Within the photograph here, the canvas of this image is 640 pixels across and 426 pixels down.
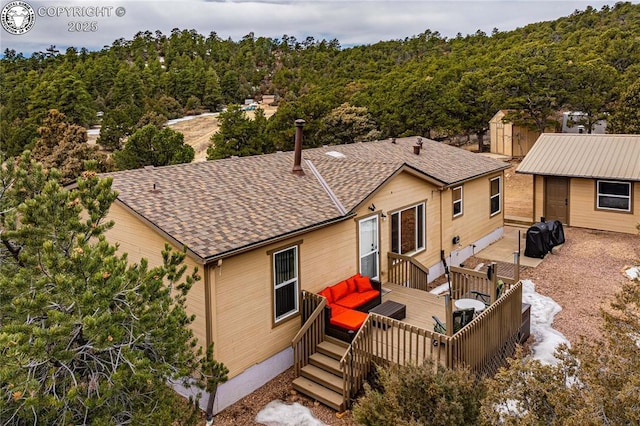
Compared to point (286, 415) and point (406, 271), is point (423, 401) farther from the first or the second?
point (406, 271)

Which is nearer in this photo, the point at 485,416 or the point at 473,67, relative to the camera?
the point at 485,416

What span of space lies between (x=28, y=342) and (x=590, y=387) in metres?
5.06

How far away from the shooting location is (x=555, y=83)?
1332 inches

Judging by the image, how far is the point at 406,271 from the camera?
12.9m

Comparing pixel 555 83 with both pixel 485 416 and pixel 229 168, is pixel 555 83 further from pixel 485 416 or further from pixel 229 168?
pixel 485 416

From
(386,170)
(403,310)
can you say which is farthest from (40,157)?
(403,310)

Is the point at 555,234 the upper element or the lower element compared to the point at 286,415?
upper

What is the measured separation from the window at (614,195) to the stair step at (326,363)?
52.7ft

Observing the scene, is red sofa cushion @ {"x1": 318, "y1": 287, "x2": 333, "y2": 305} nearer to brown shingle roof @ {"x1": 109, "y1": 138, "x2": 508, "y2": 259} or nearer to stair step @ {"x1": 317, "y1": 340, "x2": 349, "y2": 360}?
stair step @ {"x1": 317, "y1": 340, "x2": 349, "y2": 360}

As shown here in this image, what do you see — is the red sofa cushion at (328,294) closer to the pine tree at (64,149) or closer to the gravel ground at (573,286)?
the gravel ground at (573,286)

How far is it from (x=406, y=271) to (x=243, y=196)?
500 cm

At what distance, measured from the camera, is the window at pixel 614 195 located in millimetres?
19328

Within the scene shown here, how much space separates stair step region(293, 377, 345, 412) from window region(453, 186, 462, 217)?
901cm

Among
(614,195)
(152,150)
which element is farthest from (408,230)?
(152,150)
